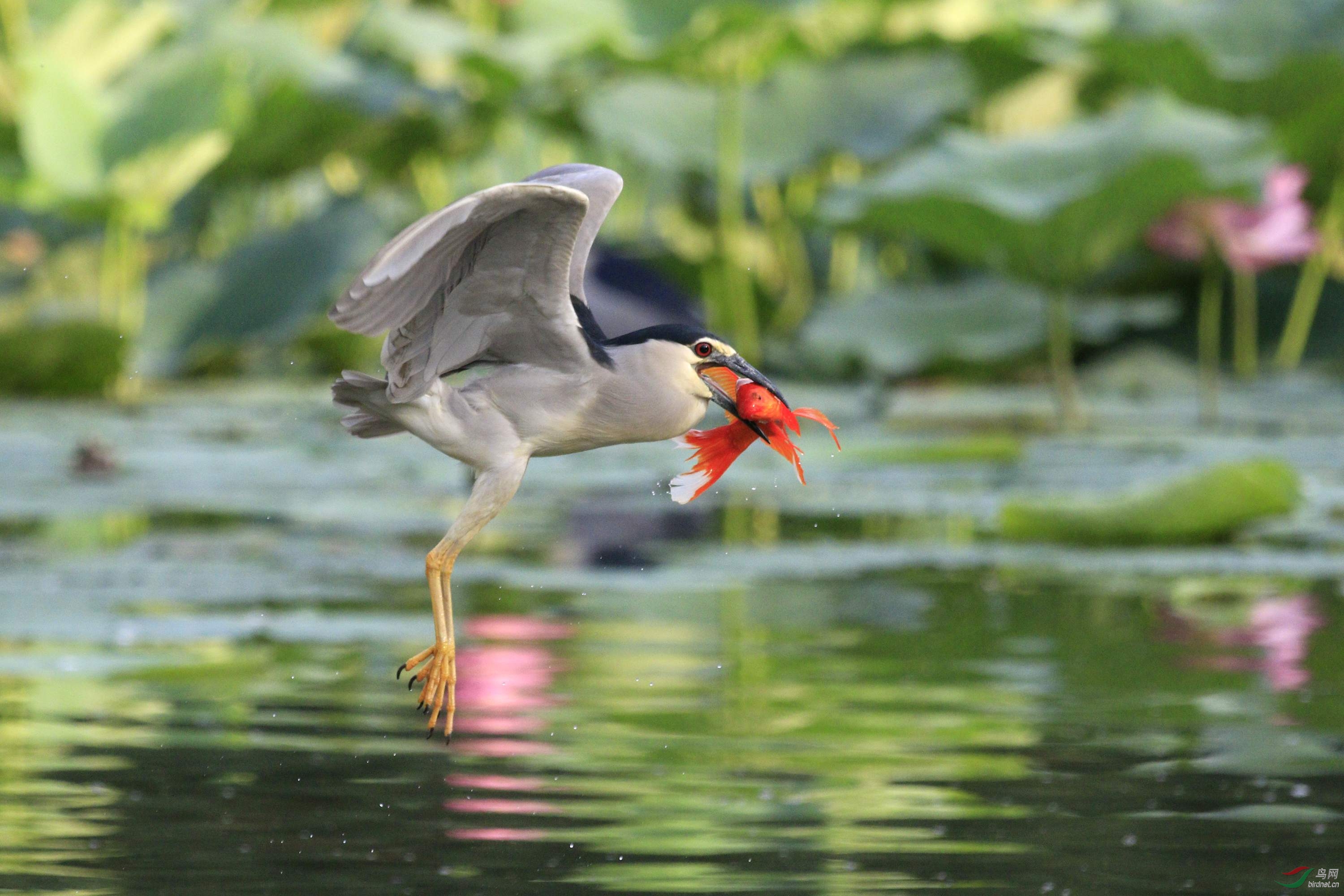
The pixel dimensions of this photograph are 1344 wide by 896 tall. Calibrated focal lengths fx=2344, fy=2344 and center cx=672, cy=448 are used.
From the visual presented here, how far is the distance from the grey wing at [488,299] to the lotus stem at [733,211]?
7234 millimetres

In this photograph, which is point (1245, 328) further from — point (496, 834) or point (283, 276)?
point (496, 834)

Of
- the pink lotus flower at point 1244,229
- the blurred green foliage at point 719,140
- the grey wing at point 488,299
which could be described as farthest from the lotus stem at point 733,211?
the grey wing at point 488,299

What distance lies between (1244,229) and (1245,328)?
4.36 feet

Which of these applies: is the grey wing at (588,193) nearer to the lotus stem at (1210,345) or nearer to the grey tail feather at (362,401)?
the grey tail feather at (362,401)

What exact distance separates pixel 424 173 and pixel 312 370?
1710 mm

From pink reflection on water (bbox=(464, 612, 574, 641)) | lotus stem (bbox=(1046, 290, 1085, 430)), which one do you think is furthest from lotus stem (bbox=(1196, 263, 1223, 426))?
pink reflection on water (bbox=(464, 612, 574, 641))

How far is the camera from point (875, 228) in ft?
33.7

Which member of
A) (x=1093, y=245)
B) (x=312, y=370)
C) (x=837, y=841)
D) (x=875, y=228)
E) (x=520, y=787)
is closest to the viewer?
(x=837, y=841)

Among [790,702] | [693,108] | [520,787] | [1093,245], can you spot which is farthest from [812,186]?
[520,787]

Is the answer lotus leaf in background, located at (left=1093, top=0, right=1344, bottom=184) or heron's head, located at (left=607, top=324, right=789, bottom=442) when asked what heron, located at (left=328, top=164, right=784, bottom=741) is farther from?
lotus leaf in background, located at (left=1093, top=0, right=1344, bottom=184)

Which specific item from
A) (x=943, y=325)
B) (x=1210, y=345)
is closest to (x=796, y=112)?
(x=943, y=325)

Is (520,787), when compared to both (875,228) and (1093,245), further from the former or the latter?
(875,228)

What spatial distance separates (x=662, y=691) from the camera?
430 cm

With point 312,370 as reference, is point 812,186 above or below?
above
